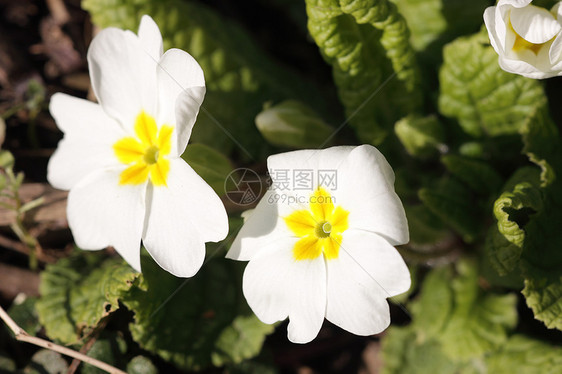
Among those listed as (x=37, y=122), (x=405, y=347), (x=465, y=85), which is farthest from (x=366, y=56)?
(x=37, y=122)

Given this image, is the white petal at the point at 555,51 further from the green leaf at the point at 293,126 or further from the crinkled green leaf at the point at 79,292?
the crinkled green leaf at the point at 79,292

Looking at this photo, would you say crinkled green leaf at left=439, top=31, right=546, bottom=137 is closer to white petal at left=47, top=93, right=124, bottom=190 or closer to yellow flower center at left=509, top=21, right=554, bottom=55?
yellow flower center at left=509, top=21, right=554, bottom=55

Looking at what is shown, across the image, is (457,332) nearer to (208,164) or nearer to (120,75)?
(208,164)

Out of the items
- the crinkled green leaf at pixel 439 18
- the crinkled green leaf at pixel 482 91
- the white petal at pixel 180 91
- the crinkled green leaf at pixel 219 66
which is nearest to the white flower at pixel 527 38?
the crinkled green leaf at pixel 482 91

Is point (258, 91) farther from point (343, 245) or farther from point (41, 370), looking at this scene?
point (41, 370)

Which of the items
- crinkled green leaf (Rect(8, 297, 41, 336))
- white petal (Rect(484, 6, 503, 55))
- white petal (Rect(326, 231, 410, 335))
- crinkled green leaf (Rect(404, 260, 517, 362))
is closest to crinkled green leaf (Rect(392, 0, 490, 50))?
white petal (Rect(484, 6, 503, 55))

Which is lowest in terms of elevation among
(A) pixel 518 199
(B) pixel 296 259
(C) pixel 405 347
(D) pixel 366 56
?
(C) pixel 405 347
